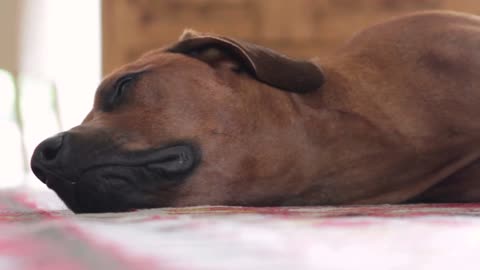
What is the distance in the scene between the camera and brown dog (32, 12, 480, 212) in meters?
1.27

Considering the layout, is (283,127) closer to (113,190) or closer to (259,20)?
(113,190)

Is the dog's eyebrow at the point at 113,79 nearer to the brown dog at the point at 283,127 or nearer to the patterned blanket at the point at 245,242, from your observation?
the brown dog at the point at 283,127

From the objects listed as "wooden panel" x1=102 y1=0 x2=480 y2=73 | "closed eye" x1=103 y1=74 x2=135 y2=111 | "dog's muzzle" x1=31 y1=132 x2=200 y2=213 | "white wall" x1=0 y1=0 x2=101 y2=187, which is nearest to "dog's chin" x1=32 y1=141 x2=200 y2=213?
"dog's muzzle" x1=31 y1=132 x2=200 y2=213

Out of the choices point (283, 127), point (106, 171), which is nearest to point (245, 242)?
point (106, 171)

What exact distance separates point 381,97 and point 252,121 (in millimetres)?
294

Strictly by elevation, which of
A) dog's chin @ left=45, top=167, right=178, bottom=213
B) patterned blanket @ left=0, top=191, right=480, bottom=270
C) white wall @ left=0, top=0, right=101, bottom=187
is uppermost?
white wall @ left=0, top=0, right=101, bottom=187

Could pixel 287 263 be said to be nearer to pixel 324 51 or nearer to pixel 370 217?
pixel 370 217

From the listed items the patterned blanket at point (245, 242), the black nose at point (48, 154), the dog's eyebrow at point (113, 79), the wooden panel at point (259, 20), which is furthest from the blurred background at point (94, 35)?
the patterned blanket at point (245, 242)

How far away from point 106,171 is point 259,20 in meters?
2.21

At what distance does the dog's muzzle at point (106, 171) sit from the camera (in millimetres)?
1233

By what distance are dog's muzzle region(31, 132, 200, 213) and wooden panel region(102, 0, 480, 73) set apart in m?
2.08

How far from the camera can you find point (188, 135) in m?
1.31

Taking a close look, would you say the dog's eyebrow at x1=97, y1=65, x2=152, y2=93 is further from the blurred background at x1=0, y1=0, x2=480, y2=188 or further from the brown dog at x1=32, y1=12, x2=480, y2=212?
the blurred background at x1=0, y1=0, x2=480, y2=188

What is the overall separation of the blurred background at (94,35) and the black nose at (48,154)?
143cm
